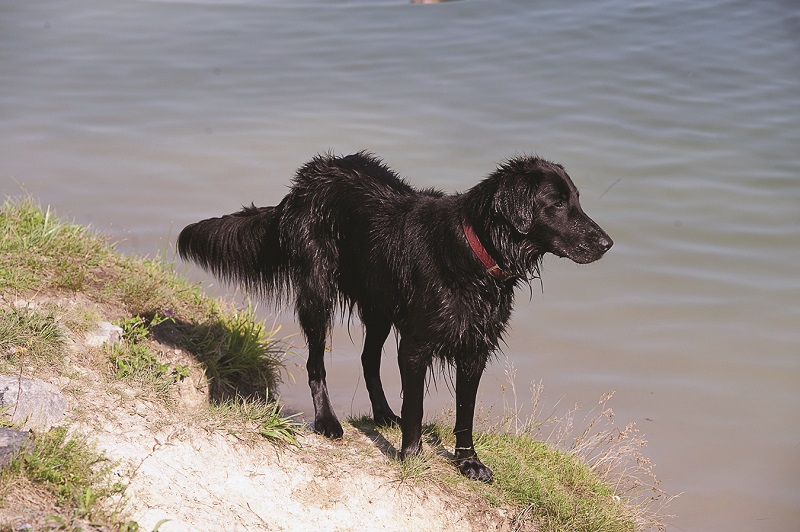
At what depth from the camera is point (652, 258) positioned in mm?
7926

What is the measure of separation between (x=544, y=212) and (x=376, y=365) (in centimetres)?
156

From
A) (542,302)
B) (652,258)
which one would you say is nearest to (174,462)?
(542,302)

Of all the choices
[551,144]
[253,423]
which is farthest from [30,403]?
[551,144]

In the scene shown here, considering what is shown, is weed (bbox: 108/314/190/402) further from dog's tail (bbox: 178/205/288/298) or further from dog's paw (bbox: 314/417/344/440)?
dog's paw (bbox: 314/417/344/440)

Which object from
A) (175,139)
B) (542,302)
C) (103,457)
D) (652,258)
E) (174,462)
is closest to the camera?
(103,457)

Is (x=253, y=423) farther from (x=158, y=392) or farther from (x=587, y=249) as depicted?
(x=587, y=249)

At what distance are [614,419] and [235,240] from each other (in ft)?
8.89

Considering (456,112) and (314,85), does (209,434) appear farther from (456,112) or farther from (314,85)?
(314,85)

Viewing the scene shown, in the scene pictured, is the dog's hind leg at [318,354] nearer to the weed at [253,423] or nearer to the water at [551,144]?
the weed at [253,423]

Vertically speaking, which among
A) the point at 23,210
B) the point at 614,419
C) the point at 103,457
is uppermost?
the point at 23,210

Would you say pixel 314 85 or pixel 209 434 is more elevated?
pixel 314 85

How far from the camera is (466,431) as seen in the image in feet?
14.8

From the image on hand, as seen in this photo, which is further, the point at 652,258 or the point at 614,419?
the point at 652,258

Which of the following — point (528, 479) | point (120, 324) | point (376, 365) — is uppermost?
point (120, 324)
